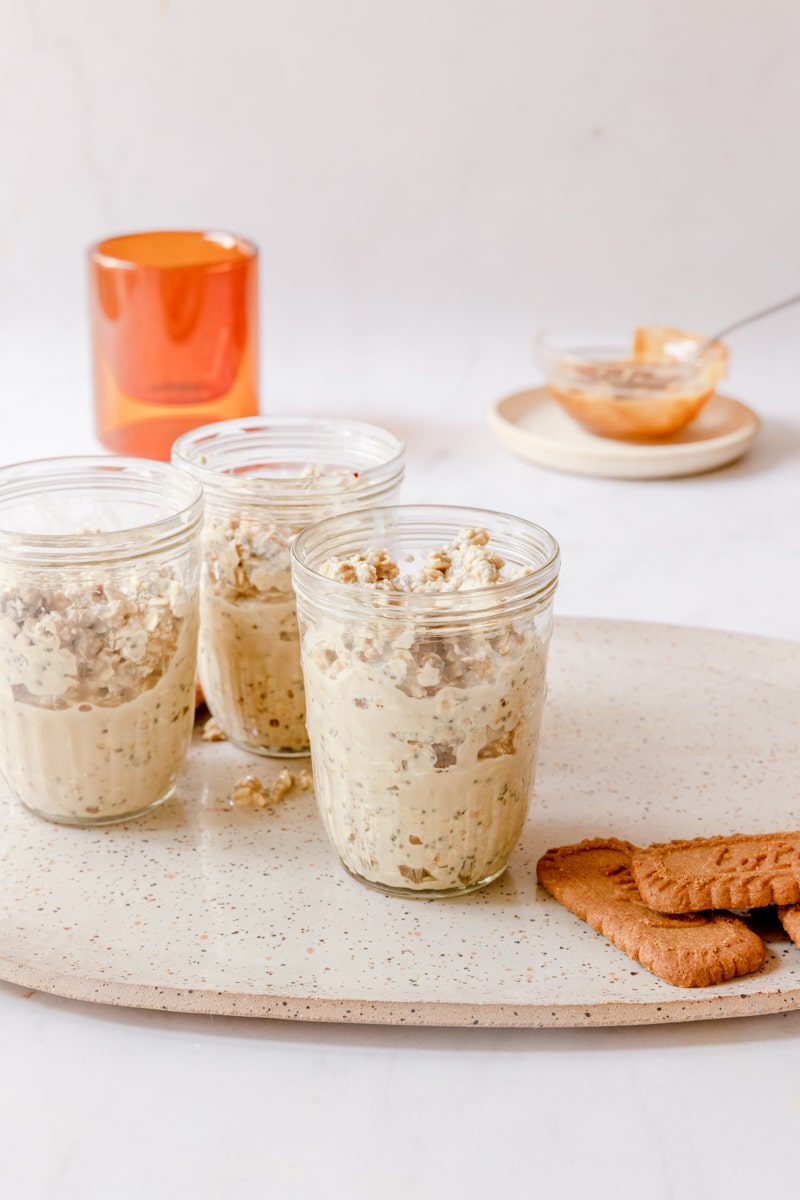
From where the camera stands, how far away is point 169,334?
2.09 meters

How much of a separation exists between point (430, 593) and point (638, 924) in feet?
0.85

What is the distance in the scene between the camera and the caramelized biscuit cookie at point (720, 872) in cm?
100

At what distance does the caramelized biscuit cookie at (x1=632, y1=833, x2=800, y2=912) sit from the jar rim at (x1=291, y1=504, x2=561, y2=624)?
Answer: 0.20 m

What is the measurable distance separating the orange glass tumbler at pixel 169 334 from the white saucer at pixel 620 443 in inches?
15.6

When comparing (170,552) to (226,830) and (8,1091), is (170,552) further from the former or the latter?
(8,1091)

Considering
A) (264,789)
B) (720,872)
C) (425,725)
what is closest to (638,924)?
(720,872)

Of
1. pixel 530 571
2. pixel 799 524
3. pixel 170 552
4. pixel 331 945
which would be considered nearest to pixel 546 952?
pixel 331 945

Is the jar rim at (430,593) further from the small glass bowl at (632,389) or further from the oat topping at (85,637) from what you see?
the small glass bowl at (632,389)

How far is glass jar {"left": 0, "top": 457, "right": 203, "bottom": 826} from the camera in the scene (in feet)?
3.54

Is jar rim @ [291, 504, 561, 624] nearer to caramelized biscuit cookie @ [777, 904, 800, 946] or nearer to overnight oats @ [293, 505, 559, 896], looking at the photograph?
overnight oats @ [293, 505, 559, 896]

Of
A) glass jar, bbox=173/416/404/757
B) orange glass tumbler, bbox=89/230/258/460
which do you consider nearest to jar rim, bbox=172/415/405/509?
glass jar, bbox=173/416/404/757

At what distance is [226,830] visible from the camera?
3.77ft

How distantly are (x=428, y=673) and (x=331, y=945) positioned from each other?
0.64 feet

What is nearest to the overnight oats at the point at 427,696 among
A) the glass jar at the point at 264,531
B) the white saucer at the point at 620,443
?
the glass jar at the point at 264,531
